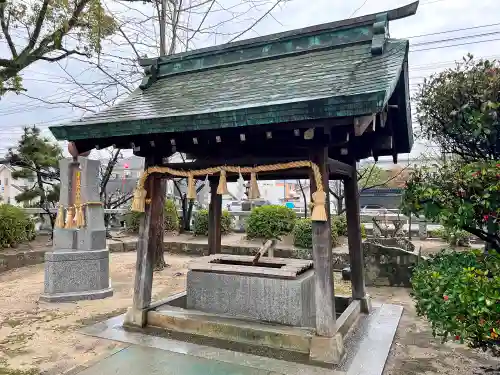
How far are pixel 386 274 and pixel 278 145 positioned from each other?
5086 millimetres

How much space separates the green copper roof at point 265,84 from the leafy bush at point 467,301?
5.21ft

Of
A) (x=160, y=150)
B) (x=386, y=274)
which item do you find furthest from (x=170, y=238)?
(x=160, y=150)

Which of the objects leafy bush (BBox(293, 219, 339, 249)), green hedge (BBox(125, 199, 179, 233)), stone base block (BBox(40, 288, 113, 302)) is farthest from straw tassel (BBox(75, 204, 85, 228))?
green hedge (BBox(125, 199, 179, 233))

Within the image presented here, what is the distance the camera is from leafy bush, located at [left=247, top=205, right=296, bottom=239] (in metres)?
11.7

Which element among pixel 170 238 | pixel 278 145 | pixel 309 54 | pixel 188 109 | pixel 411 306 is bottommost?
pixel 411 306

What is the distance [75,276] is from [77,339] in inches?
95.1

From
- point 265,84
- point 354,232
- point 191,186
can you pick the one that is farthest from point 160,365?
point 265,84

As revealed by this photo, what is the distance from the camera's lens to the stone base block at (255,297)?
15.0 feet

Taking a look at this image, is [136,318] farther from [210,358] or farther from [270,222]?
[270,222]

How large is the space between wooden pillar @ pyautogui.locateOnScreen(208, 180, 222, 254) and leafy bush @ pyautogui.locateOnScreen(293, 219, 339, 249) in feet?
16.0

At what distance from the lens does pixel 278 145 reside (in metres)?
4.43

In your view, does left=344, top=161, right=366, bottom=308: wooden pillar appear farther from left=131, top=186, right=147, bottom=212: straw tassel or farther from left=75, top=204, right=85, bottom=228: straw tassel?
left=75, top=204, right=85, bottom=228: straw tassel

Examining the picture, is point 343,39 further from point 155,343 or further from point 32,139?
point 32,139

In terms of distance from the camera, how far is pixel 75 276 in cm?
675
